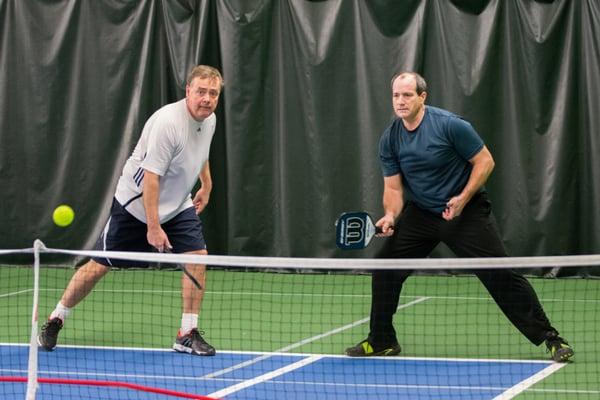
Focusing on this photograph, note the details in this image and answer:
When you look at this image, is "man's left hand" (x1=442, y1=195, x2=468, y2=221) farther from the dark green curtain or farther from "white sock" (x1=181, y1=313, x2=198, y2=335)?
the dark green curtain

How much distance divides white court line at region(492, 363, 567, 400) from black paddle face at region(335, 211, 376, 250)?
1045 millimetres

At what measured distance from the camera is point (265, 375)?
19.5 feet

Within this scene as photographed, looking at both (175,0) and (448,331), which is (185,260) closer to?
(448,331)

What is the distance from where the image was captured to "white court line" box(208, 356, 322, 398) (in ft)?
18.0

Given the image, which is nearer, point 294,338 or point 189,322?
point 189,322

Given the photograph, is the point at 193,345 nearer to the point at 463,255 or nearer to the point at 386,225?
the point at 386,225

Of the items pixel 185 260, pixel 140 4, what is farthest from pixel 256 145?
pixel 185 260

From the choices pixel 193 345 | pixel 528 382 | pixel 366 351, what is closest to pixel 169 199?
pixel 193 345

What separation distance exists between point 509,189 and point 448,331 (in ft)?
10.7

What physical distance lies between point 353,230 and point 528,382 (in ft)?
3.90

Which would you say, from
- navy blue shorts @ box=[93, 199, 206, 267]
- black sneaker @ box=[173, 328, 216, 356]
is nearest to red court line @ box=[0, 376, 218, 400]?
black sneaker @ box=[173, 328, 216, 356]

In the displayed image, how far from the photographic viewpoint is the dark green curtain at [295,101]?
10.2m

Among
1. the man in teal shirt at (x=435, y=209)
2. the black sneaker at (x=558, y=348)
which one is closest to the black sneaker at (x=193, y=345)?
the man in teal shirt at (x=435, y=209)

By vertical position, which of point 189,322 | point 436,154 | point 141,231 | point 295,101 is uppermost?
point 295,101
